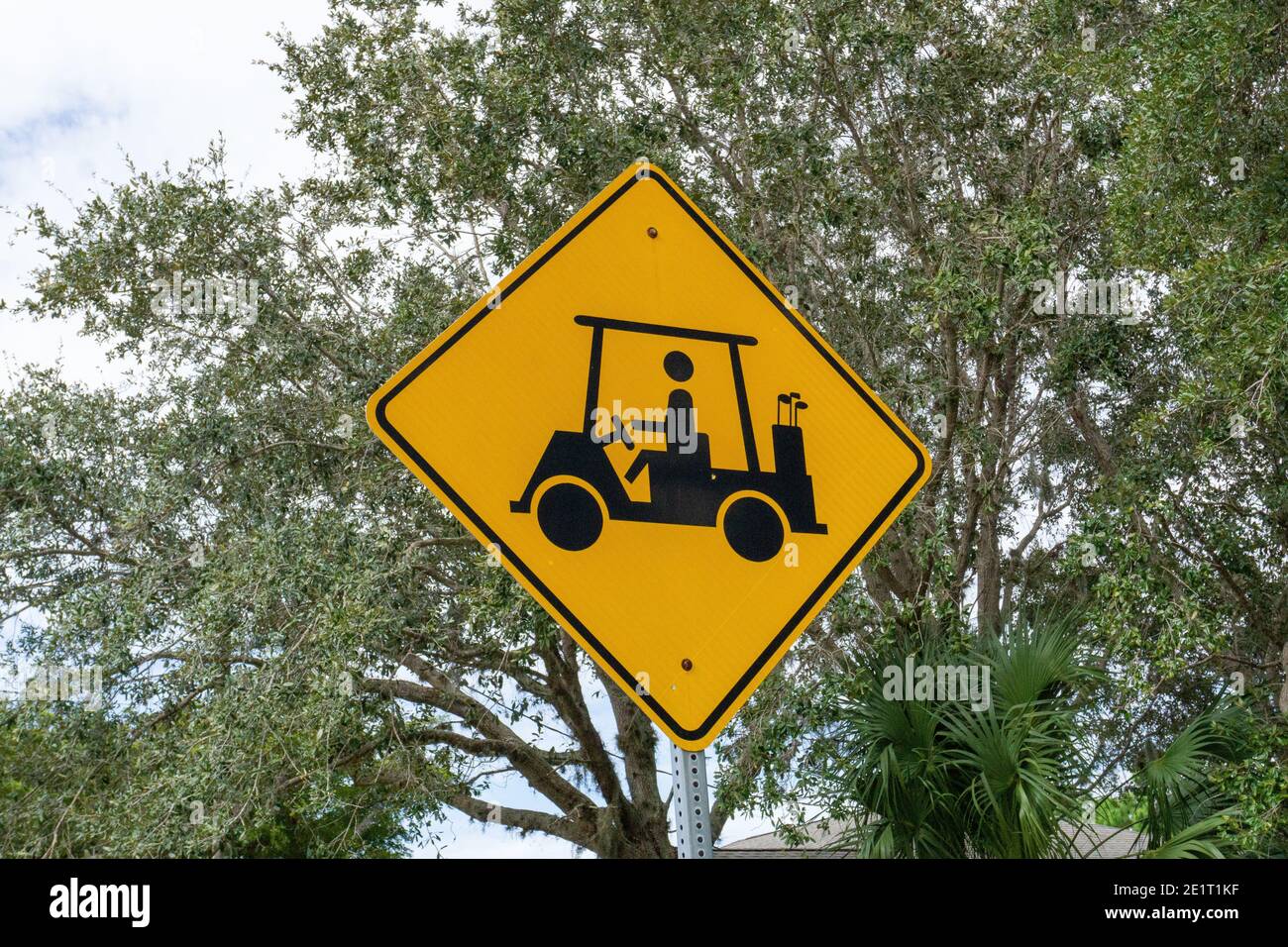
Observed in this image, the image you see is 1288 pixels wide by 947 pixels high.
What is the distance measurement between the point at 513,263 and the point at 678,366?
738 centimetres

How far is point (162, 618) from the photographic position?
8.98 m

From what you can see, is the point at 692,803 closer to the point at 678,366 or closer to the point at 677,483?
the point at 677,483

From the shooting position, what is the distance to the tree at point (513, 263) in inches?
329

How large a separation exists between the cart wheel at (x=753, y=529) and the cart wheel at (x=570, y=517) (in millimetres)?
372

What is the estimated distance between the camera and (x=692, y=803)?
108 inches

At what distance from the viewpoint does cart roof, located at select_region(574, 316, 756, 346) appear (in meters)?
3.14

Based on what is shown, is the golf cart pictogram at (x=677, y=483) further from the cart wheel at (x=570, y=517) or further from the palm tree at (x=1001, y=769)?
the palm tree at (x=1001, y=769)

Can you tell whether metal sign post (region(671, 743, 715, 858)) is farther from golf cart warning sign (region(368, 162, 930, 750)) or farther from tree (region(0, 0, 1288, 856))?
tree (region(0, 0, 1288, 856))

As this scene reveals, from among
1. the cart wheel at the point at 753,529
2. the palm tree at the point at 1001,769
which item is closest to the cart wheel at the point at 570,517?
the cart wheel at the point at 753,529

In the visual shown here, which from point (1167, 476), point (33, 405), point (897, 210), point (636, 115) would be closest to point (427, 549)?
point (33, 405)

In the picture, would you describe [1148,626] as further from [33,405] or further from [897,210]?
[33,405]

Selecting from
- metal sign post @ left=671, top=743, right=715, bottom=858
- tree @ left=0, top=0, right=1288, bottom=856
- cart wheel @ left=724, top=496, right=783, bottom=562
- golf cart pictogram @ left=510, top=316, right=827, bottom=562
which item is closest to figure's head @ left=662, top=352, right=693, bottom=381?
golf cart pictogram @ left=510, top=316, right=827, bottom=562
